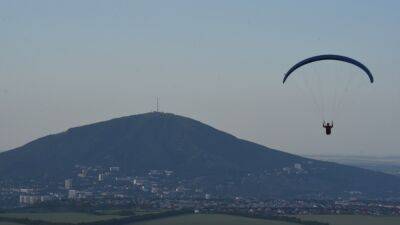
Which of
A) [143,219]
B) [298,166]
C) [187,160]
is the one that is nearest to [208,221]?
[143,219]

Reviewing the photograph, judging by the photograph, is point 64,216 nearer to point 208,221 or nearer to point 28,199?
point 208,221

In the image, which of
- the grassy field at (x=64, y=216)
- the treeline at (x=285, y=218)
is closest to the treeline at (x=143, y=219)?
the treeline at (x=285, y=218)

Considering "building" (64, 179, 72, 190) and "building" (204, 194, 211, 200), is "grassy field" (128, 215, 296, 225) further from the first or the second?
"building" (64, 179, 72, 190)

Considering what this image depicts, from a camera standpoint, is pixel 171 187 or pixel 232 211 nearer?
pixel 232 211

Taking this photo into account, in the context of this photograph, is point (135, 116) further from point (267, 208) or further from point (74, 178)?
point (267, 208)

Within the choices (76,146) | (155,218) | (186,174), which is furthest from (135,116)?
(155,218)

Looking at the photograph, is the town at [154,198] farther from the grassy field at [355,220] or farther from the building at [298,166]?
the grassy field at [355,220]
